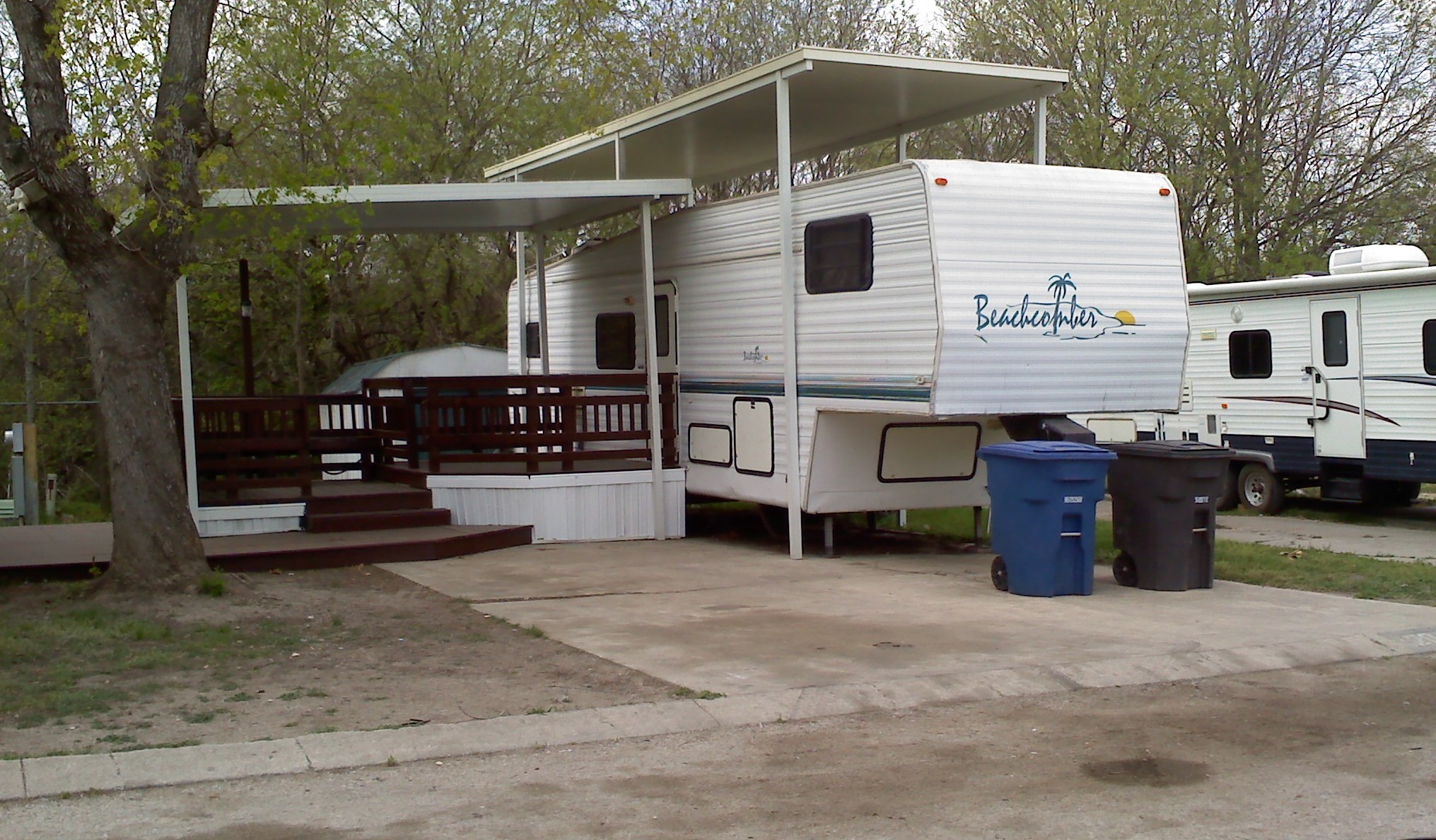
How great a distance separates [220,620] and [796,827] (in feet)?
17.0

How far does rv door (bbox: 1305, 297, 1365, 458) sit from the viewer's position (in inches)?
626

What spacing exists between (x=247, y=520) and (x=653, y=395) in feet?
12.8

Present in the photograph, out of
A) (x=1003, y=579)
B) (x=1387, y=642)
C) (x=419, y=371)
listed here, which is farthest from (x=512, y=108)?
(x=1387, y=642)

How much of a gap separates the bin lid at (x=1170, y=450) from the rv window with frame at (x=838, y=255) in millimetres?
2426

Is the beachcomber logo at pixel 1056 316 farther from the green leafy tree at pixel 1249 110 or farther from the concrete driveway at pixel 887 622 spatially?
the green leafy tree at pixel 1249 110

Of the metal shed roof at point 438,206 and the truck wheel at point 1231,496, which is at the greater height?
the metal shed roof at point 438,206

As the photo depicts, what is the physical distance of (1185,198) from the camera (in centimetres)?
2642

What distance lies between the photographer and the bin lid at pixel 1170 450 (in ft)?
33.4

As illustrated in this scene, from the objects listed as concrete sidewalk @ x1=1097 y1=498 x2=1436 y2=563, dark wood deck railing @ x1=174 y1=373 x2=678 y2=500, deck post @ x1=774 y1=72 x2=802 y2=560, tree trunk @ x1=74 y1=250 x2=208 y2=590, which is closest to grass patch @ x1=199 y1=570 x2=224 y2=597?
tree trunk @ x1=74 y1=250 x2=208 y2=590

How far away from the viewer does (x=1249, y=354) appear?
17.3m

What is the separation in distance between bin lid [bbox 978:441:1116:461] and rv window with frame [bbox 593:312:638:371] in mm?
5737

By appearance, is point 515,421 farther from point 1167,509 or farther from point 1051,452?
point 1167,509

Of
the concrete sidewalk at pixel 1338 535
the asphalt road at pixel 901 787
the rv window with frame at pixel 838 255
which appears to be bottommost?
the concrete sidewalk at pixel 1338 535

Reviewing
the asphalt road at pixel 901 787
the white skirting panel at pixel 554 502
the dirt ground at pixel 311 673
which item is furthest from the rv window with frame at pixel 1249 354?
the dirt ground at pixel 311 673
